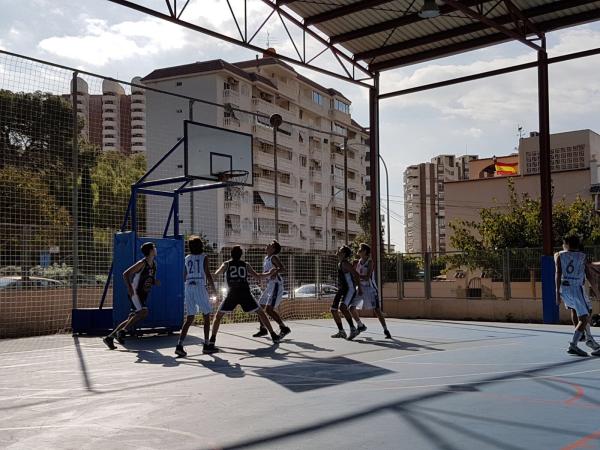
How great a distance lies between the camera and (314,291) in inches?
898

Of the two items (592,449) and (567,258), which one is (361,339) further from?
(592,449)

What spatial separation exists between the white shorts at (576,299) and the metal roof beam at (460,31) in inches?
365

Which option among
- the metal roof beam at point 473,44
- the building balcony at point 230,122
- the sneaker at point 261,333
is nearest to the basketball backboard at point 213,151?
the sneaker at point 261,333

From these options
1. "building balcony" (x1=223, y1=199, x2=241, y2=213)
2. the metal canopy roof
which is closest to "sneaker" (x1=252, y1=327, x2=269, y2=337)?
the metal canopy roof

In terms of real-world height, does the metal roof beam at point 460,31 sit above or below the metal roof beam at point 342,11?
below

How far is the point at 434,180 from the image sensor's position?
150125 mm

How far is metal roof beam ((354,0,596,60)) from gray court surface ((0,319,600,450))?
9.47 meters

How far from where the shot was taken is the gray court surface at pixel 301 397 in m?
5.82

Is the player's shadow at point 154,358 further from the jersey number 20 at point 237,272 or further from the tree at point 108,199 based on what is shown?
the tree at point 108,199

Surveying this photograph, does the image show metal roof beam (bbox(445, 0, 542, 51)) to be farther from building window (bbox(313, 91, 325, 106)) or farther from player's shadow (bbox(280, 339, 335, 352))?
building window (bbox(313, 91, 325, 106))


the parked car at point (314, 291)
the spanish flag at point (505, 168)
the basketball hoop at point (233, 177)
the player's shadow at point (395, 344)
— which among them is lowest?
the player's shadow at point (395, 344)


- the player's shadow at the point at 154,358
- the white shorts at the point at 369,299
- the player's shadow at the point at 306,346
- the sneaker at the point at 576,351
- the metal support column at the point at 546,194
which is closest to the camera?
the player's shadow at the point at 154,358

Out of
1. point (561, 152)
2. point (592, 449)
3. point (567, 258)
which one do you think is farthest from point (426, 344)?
point (561, 152)

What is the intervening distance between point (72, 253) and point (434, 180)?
139 m
